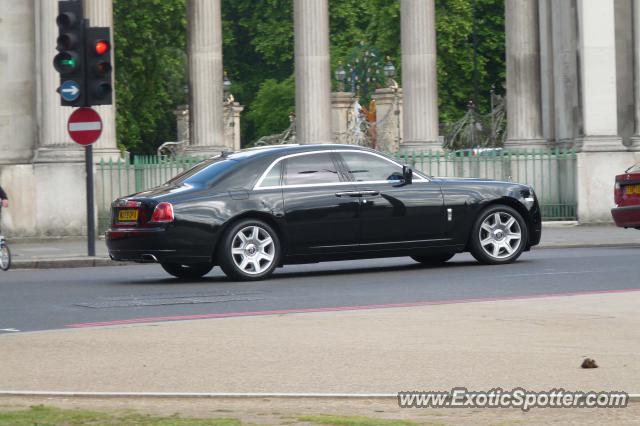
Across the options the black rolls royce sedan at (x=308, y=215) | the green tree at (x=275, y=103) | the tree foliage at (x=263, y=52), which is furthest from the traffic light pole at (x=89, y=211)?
the green tree at (x=275, y=103)

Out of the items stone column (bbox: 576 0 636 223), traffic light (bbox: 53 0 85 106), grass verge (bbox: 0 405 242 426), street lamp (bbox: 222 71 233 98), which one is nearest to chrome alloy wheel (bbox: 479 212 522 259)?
traffic light (bbox: 53 0 85 106)

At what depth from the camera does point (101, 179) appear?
108ft

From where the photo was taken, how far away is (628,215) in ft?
79.0

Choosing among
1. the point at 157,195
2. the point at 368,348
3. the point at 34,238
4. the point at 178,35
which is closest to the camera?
the point at 368,348

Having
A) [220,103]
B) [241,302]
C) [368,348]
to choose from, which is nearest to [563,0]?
[220,103]

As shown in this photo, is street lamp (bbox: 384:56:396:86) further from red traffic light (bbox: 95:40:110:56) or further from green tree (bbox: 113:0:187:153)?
red traffic light (bbox: 95:40:110:56)

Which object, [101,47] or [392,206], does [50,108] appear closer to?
[101,47]

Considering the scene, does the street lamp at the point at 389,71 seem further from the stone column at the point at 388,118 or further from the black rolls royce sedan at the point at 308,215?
the black rolls royce sedan at the point at 308,215

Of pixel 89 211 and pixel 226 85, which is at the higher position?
pixel 226 85

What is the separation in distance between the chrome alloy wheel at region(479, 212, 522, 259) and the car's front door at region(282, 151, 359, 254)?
5.77 feet

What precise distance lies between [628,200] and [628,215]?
0.25 m

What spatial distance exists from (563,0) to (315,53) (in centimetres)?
537

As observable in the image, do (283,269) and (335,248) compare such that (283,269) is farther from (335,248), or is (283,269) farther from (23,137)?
(23,137)

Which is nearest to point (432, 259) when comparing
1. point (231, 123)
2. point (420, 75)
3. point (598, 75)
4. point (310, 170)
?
point (310, 170)
